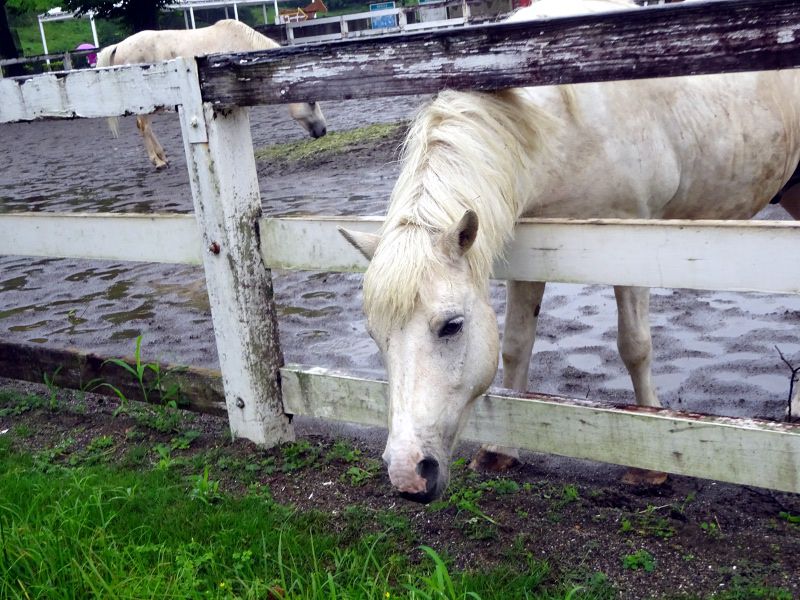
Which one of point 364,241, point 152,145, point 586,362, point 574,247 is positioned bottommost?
point 586,362

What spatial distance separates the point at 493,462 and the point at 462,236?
4.33 feet

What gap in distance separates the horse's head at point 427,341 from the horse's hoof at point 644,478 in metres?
1.03

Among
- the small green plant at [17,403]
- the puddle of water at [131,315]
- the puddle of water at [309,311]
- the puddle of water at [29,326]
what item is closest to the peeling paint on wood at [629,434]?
the small green plant at [17,403]

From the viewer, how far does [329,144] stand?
39.7 feet

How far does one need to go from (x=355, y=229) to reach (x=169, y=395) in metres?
1.28

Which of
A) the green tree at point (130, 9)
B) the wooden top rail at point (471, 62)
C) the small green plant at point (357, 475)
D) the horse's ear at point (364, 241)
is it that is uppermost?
the green tree at point (130, 9)

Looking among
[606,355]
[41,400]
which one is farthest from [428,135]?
[41,400]

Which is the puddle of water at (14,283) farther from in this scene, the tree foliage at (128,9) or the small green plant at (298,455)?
the tree foliage at (128,9)

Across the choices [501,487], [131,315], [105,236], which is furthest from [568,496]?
[131,315]

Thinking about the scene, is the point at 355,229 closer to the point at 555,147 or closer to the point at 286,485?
the point at 555,147

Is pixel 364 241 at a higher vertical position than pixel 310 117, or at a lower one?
higher

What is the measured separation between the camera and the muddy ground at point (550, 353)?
2697 mm

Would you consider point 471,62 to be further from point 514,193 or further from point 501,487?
point 501,487

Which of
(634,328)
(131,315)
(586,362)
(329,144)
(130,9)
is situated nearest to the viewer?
(634,328)
